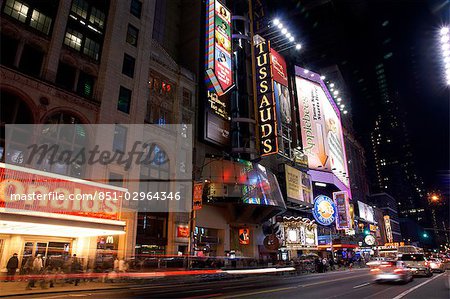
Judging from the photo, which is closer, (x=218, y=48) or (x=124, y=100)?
(x=124, y=100)

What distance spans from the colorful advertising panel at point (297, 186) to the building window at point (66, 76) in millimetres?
33263

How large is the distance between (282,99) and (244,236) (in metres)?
27.2

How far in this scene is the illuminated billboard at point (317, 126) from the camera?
60.3 meters

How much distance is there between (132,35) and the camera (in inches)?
1248

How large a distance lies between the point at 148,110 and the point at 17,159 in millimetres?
13675

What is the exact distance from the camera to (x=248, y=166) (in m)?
37.9

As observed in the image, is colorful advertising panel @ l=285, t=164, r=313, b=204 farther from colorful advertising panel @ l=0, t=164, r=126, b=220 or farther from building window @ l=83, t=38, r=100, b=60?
building window @ l=83, t=38, r=100, b=60

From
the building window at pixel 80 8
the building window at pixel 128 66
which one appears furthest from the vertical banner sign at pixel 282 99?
the building window at pixel 80 8

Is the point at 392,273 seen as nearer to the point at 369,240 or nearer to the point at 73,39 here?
the point at 73,39

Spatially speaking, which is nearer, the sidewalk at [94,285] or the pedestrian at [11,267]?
the sidewalk at [94,285]

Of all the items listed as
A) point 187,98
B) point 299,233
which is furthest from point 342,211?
point 187,98

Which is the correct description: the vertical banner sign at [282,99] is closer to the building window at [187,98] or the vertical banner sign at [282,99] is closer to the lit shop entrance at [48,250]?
the building window at [187,98]

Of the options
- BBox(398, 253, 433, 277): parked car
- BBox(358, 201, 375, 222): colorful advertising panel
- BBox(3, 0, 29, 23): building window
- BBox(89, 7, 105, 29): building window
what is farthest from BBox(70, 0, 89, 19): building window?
BBox(358, 201, 375, 222): colorful advertising panel

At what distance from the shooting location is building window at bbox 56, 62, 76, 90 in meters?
24.9
